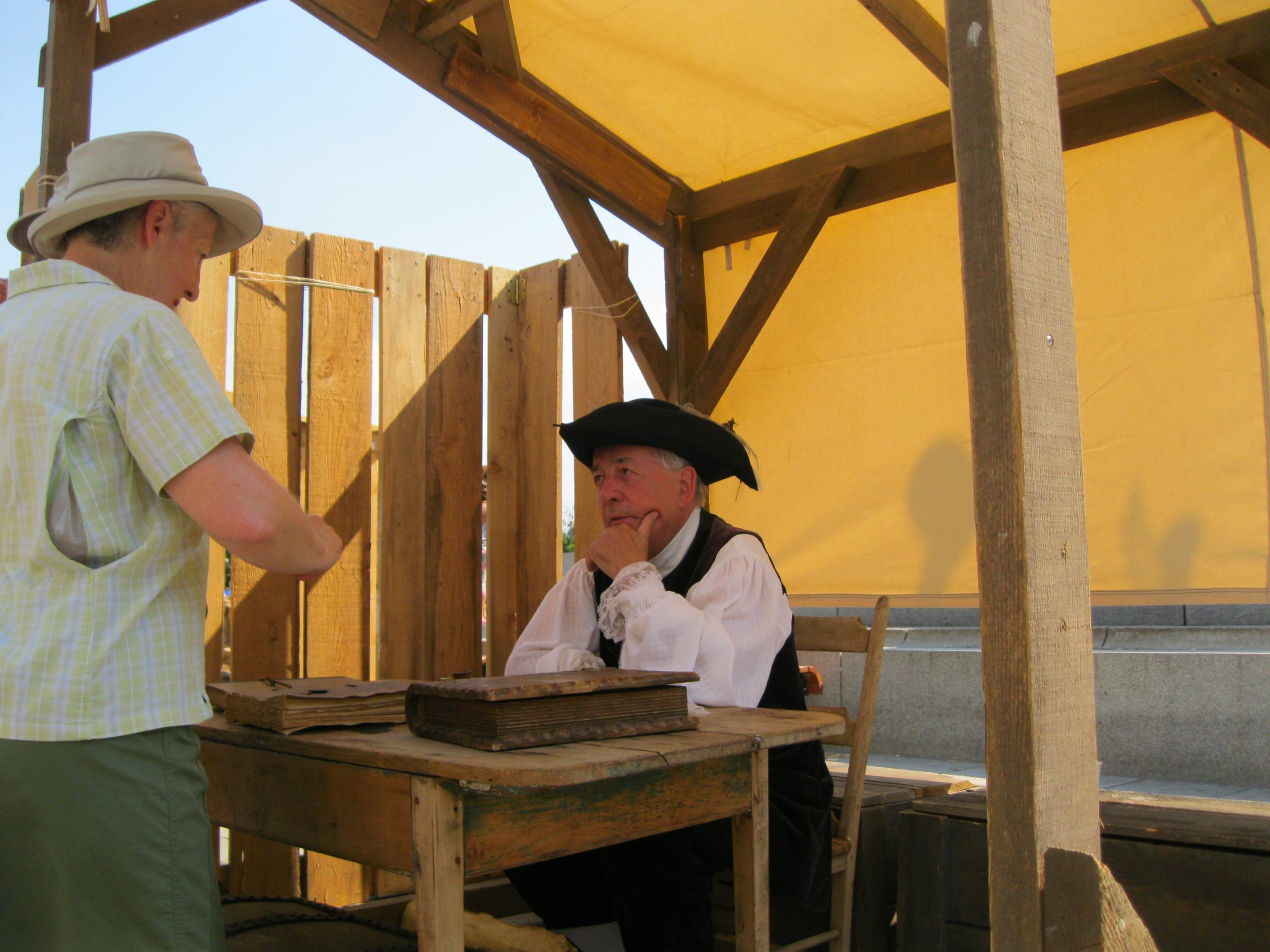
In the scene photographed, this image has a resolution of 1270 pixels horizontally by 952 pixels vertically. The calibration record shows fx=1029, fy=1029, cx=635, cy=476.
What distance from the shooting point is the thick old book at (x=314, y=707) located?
191 centimetres

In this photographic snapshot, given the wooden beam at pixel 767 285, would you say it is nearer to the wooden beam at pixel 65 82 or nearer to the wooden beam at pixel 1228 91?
the wooden beam at pixel 1228 91

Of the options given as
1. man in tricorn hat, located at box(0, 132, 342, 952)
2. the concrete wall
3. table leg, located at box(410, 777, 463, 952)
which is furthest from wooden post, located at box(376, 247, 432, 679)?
the concrete wall

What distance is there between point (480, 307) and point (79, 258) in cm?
261

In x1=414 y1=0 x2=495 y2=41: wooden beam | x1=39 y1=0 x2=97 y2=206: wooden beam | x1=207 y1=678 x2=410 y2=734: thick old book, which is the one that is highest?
x1=414 y1=0 x2=495 y2=41: wooden beam

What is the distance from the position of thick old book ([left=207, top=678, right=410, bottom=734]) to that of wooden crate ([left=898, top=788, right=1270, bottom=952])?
4.70 ft

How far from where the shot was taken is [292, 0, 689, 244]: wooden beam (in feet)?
12.5

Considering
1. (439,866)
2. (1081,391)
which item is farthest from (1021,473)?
(1081,391)

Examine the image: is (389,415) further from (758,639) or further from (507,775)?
(507,775)

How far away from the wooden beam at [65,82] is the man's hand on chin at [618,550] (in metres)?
1.82

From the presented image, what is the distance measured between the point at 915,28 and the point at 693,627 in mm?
2151

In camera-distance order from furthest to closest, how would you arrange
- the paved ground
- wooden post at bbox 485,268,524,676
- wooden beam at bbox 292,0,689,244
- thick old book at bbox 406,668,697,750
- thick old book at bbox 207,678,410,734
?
the paved ground < wooden post at bbox 485,268,524,676 < wooden beam at bbox 292,0,689,244 < thick old book at bbox 207,678,410,734 < thick old book at bbox 406,668,697,750

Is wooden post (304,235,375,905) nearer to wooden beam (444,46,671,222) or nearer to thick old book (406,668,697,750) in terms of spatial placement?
wooden beam (444,46,671,222)

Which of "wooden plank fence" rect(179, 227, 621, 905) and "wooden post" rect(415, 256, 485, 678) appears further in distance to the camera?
"wooden post" rect(415, 256, 485, 678)

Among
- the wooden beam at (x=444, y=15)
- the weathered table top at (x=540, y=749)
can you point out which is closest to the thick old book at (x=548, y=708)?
the weathered table top at (x=540, y=749)
